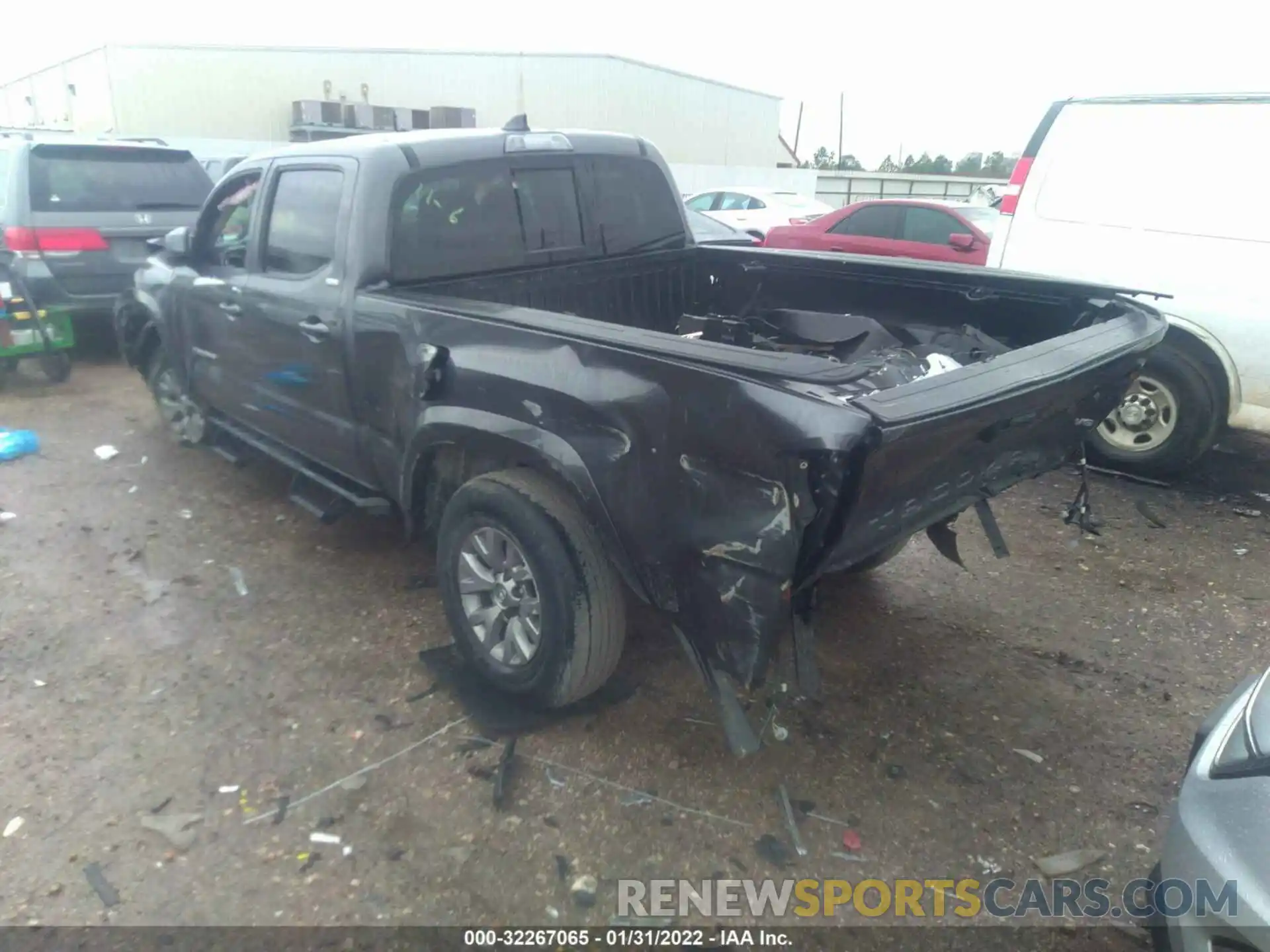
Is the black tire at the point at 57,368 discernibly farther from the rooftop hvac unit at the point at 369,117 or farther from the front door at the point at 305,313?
the rooftop hvac unit at the point at 369,117

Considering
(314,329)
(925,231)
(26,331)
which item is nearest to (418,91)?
(925,231)

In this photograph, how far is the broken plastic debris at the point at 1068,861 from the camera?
2.56 m

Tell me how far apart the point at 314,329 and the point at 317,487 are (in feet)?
3.43

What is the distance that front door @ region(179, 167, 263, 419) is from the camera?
14.2 ft

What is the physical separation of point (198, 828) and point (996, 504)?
4349 millimetres

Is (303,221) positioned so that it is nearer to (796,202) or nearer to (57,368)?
(57,368)

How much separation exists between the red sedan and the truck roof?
22.2 feet

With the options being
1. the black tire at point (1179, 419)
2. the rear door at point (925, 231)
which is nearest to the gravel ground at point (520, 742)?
the black tire at point (1179, 419)

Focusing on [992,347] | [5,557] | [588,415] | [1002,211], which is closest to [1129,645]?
[992,347]

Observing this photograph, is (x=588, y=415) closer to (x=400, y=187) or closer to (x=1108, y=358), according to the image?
→ (x=400, y=187)

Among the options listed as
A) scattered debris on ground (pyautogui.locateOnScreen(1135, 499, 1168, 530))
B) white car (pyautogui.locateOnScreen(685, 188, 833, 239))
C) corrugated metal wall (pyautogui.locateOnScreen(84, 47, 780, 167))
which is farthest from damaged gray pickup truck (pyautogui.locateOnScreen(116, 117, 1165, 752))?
corrugated metal wall (pyautogui.locateOnScreen(84, 47, 780, 167))

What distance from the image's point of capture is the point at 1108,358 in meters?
2.93

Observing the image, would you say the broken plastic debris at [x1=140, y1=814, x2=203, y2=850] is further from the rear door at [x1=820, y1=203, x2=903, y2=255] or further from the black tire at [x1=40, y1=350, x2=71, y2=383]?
the rear door at [x1=820, y1=203, x2=903, y2=255]

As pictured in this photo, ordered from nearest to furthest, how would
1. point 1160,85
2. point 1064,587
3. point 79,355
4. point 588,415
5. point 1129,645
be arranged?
1. point 588,415
2. point 1129,645
3. point 1064,587
4. point 1160,85
5. point 79,355
